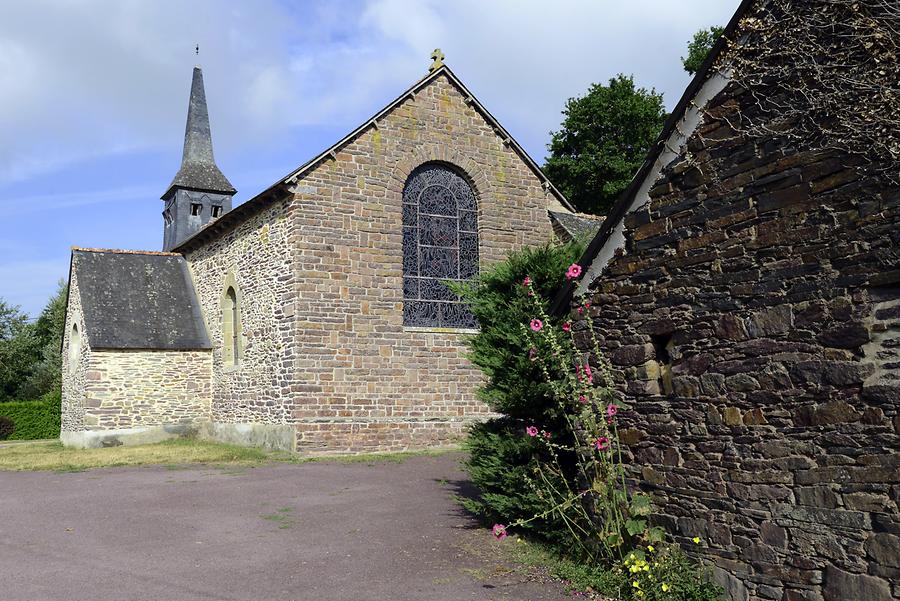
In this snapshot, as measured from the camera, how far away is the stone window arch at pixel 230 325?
1833 cm

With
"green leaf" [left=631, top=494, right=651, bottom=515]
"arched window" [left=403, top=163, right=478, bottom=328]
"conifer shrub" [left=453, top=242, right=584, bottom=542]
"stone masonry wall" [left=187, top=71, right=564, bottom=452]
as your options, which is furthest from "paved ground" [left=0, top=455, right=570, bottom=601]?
"arched window" [left=403, top=163, right=478, bottom=328]

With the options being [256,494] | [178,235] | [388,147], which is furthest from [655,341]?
[178,235]

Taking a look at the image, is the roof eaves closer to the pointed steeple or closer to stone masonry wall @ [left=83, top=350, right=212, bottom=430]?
stone masonry wall @ [left=83, top=350, right=212, bottom=430]

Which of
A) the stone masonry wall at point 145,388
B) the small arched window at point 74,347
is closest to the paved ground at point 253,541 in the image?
the stone masonry wall at point 145,388

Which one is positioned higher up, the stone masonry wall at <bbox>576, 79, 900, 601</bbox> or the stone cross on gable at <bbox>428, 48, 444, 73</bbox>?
the stone cross on gable at <bbox>428, 48, 444, 73</bbox>

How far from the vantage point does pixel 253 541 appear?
7.72m

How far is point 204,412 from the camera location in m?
19.5

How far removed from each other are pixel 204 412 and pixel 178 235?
37.7ft

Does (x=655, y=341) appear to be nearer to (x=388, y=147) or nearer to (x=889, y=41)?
(x=889, y=41)

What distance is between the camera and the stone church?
15.2 m

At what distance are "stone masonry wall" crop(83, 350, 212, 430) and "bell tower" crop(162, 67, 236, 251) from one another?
10.6m

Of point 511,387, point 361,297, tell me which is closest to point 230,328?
point 361,297

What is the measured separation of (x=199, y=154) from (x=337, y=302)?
1835 cm

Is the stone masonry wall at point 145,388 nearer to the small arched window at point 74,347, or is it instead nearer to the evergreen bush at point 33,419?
the small arched window at point 74,347
